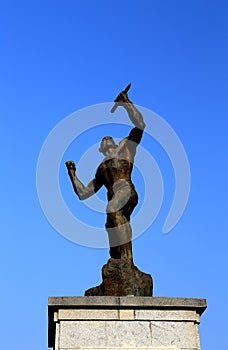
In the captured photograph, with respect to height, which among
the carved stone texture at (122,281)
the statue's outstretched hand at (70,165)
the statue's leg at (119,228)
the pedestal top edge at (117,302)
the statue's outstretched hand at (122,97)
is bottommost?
the pedestal top edge at (117,302)

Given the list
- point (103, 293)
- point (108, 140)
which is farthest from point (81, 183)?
point (103, 293)

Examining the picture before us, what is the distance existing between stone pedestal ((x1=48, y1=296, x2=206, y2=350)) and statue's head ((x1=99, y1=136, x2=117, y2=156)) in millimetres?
2964

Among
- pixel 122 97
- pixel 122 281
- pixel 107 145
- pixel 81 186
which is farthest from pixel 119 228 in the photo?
pixel 122 97

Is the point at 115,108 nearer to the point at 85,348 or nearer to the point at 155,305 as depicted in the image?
the point at 155,305

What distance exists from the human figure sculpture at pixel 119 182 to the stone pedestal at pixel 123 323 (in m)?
1.09

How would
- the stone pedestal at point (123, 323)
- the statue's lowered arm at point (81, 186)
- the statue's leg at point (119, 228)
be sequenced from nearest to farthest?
the stone pedestal at point (123, 323)
the statue's leg at point (119, 228)
the statue's lowered arm at point (81, 186)

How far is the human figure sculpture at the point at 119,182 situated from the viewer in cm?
936

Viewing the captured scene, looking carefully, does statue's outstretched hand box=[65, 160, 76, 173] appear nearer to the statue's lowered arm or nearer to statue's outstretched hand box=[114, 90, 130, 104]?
the statue's lowered arm

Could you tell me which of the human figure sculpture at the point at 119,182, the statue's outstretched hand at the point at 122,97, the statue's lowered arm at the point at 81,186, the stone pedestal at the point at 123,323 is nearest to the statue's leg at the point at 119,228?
the human figure sculpture at the point at 119,182

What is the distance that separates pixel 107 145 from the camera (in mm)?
10211

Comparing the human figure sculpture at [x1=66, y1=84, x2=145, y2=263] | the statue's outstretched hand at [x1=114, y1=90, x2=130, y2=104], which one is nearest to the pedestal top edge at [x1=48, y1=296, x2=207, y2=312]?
the human figure sculpture at [x1=66, y1=84, x2=145, y2=263]

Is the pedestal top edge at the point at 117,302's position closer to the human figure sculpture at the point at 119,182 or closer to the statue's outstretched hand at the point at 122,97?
the human figure sculpture at the point at 119,182

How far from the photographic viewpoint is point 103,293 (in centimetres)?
887

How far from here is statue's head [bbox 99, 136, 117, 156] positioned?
10195 mm
